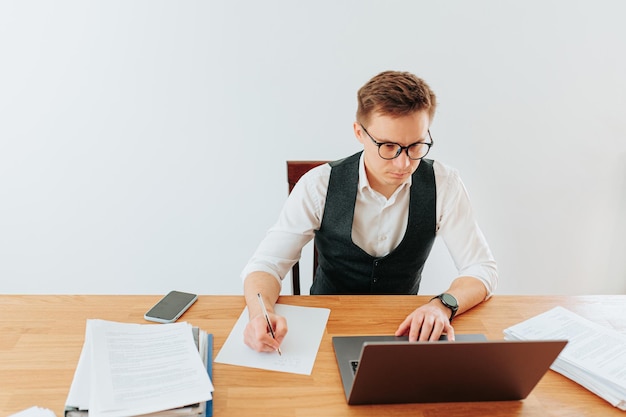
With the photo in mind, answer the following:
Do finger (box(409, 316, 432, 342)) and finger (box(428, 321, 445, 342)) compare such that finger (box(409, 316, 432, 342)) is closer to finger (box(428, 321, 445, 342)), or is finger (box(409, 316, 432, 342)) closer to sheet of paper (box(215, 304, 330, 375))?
finger (box(428, 321, 445, 342))

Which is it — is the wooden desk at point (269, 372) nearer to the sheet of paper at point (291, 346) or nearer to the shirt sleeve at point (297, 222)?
the sheet of paper at point (291, 346)

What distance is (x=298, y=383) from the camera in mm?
945

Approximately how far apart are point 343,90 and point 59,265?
1.50 m

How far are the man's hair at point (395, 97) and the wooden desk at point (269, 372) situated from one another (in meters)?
0.47

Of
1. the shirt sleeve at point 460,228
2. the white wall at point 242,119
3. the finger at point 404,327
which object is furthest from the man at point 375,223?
the white wall at point 242,119

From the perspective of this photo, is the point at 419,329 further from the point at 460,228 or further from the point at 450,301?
the point at 460,228

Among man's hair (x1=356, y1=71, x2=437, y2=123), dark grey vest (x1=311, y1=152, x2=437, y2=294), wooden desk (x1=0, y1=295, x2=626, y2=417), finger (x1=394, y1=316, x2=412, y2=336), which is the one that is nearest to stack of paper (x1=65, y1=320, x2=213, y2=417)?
wooden desk (x1=0, y1=295, x2=626, y2=417)

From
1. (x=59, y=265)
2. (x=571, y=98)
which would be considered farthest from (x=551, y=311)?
(x=59, y=265)

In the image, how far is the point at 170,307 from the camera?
1197 millimetres

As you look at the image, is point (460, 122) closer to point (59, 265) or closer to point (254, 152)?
point (254, 152)

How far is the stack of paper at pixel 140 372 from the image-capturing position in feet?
2.69

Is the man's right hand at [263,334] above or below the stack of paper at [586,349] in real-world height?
above

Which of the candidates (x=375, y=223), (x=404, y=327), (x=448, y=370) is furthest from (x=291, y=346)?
(x=375, y=223)

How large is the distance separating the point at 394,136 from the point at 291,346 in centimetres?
56
